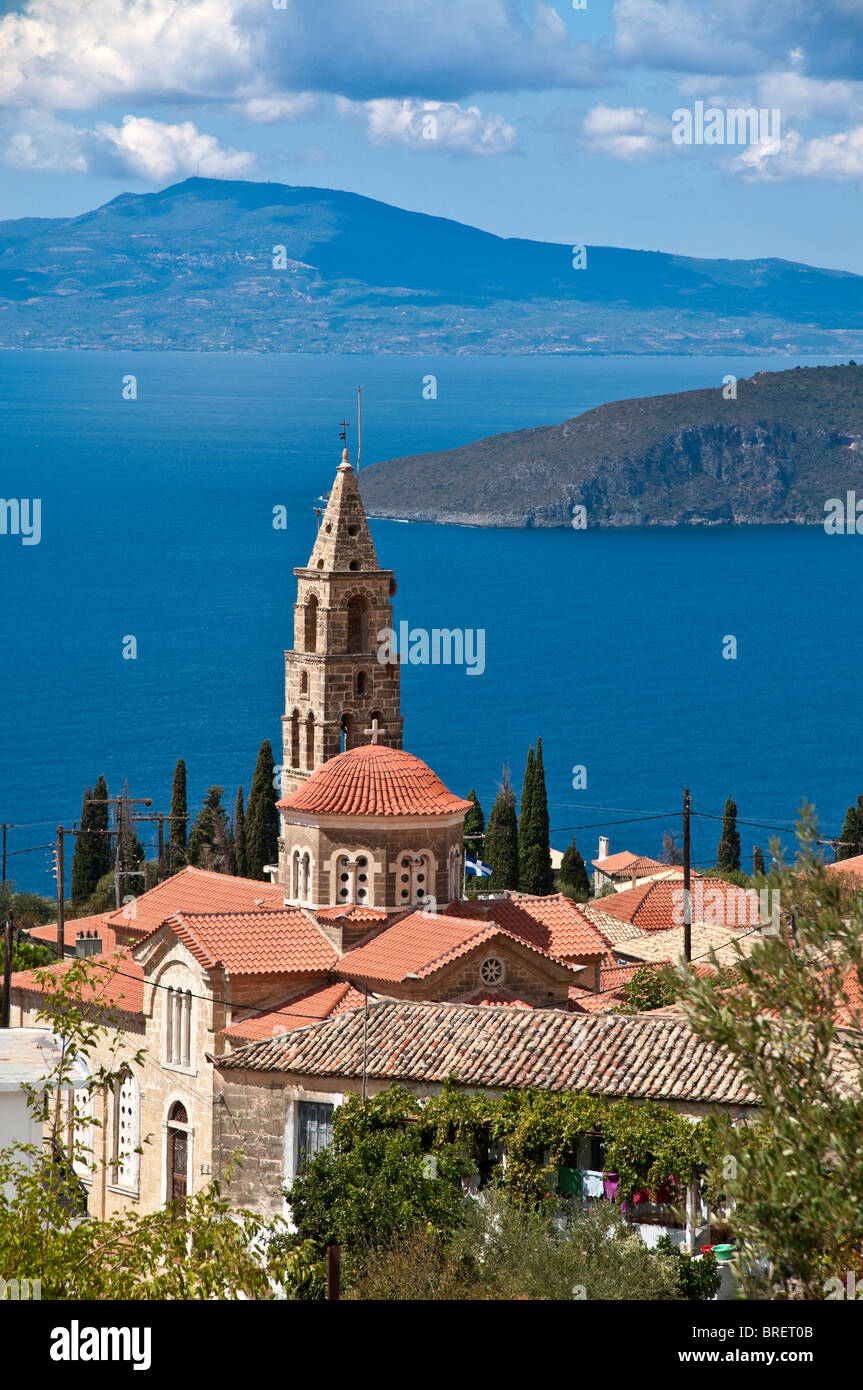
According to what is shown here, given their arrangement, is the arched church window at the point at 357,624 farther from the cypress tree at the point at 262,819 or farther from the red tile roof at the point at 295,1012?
the cypress tree at the point at 262,819

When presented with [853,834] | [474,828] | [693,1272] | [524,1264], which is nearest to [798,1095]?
[524,1264]

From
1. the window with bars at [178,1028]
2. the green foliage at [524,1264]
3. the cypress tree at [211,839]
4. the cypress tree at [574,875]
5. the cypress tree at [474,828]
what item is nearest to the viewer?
the green foliage at [524,1264]

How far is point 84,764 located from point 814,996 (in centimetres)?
12575

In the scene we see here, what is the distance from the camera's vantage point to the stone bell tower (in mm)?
50344

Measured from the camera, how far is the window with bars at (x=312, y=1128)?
119ft

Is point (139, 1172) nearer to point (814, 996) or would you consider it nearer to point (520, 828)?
point (814, 996)

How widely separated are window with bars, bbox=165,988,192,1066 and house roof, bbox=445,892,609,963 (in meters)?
5.92

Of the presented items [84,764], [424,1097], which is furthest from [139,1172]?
[84,764]

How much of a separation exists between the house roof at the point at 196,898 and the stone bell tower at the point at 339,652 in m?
3.20

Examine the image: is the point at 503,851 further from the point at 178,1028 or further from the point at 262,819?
the point at 178,1028

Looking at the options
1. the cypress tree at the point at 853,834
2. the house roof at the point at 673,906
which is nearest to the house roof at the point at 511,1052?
the house roof at the point at 673,906

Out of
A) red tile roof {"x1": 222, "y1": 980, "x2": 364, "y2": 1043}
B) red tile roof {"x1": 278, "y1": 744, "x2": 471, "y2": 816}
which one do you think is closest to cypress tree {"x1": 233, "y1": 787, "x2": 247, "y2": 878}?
red tile roof {"x1": 278, "y1": 744, "x2": 471, "y2": 816}

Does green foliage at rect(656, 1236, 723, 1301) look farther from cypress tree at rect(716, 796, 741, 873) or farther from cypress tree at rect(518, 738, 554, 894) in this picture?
cypress tree at rect(716, 796, 741, 873)

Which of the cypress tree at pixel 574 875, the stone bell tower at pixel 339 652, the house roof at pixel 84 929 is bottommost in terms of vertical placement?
the house roof at pixel 84 929
